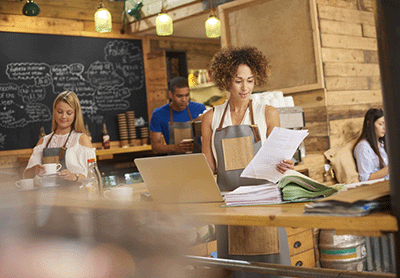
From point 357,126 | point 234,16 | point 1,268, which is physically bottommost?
point 1,268

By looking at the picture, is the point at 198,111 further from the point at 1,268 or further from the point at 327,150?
the point at 1,268

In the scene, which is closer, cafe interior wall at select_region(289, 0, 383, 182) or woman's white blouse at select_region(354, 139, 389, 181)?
woman's white blouse at select_region(354, 139, 389, 181)

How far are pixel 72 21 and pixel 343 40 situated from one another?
153 inches

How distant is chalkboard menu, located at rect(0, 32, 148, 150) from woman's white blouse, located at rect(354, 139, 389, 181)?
375 centimetres

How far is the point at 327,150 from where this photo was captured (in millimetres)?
4660

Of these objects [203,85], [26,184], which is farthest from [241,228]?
[203,85]

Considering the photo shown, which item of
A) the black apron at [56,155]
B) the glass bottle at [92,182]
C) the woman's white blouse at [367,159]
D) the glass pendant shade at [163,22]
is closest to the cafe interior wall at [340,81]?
the woman's white blouse at [367,159]

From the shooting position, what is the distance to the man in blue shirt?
411 cm

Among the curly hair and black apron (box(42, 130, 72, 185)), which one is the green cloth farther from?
black apron (box(42, 130, 72, 185))

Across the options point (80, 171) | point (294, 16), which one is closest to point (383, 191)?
point (80, 171)

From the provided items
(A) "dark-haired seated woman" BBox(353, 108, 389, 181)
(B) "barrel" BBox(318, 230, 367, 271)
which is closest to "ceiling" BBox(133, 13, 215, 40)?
(A) "dark-haired seated woman" BBox(353, 108, 389, 181)

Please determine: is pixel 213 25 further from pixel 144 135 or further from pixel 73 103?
A: pixel 144 135

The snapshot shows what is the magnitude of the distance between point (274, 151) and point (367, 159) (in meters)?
3.00

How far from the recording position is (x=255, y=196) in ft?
4.82
